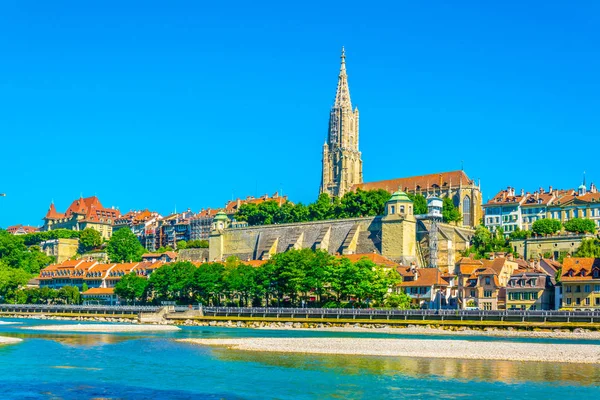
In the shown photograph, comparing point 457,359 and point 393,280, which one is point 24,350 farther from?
point 393,280

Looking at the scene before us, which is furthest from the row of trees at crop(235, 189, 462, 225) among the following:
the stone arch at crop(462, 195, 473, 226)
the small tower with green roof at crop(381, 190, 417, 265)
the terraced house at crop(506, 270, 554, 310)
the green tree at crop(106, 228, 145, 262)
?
the terraced house at crop(506, 270, 554, 310)

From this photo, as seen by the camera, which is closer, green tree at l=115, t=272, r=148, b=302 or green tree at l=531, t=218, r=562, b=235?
green tree at l=115, t=272, r=148, b=302

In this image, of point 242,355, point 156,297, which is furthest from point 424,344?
point 156,297

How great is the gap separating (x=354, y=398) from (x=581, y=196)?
106369mm

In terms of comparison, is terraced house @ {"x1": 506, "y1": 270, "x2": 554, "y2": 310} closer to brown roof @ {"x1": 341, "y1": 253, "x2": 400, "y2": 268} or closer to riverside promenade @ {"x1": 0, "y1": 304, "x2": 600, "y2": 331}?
riverside promenade @ {"x1": 0, "y1": 304, "x2": 600, "y2": 331}

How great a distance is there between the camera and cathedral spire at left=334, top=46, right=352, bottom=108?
18880 cm

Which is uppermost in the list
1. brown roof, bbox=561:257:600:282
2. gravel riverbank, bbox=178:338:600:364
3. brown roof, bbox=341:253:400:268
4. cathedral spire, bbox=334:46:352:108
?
cathedral spire, bbox=334:46:352:108

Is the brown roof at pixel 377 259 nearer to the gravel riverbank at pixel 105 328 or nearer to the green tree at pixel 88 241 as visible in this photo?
the gravel riverbank at pixel 105 328

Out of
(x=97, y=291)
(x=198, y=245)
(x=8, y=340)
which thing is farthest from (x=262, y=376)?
(x=198, y=245)

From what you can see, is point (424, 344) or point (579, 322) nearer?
point (424, 344)

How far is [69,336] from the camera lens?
2820 inches

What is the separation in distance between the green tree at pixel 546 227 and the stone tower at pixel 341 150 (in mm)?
58539

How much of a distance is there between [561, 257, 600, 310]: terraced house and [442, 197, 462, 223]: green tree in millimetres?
54368

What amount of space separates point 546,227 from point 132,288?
59957mm
